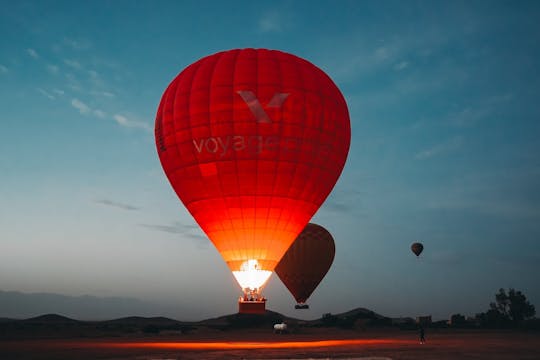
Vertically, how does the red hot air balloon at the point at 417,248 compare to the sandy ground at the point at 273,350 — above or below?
above

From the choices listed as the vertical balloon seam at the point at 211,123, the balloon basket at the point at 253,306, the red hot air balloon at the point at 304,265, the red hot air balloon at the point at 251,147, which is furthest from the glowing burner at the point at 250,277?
the red hot air balloon at the point at 304,265

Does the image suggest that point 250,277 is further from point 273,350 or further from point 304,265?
point 304,265

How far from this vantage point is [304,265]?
54.6 metres

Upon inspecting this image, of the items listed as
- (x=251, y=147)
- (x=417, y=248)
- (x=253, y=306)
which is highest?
(x=251, y=147)

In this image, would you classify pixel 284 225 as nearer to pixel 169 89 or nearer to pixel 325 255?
pixel 169 89

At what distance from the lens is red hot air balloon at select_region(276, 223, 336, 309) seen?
179 ft

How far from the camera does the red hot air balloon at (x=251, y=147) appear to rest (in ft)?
88.9

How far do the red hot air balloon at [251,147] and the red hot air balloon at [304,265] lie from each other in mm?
25753

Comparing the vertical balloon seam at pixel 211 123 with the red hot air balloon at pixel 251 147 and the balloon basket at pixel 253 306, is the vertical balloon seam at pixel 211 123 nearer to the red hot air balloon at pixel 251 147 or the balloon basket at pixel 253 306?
the red hot air balloon at pixel 251 147

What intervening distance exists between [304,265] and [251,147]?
2965cm

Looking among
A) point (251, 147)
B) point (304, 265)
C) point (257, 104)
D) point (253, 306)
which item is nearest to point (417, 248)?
point (304, 265)

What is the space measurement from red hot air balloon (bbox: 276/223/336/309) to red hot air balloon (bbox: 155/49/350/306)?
25753 millimetres

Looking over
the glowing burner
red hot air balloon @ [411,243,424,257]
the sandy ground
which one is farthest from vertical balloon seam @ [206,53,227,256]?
red hot air balloon @ [411,243,424,257]

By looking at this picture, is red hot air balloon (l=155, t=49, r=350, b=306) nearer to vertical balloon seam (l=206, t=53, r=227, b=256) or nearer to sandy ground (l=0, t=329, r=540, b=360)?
vertical balloon seam (l=206, t=53, r=227, b=256)
